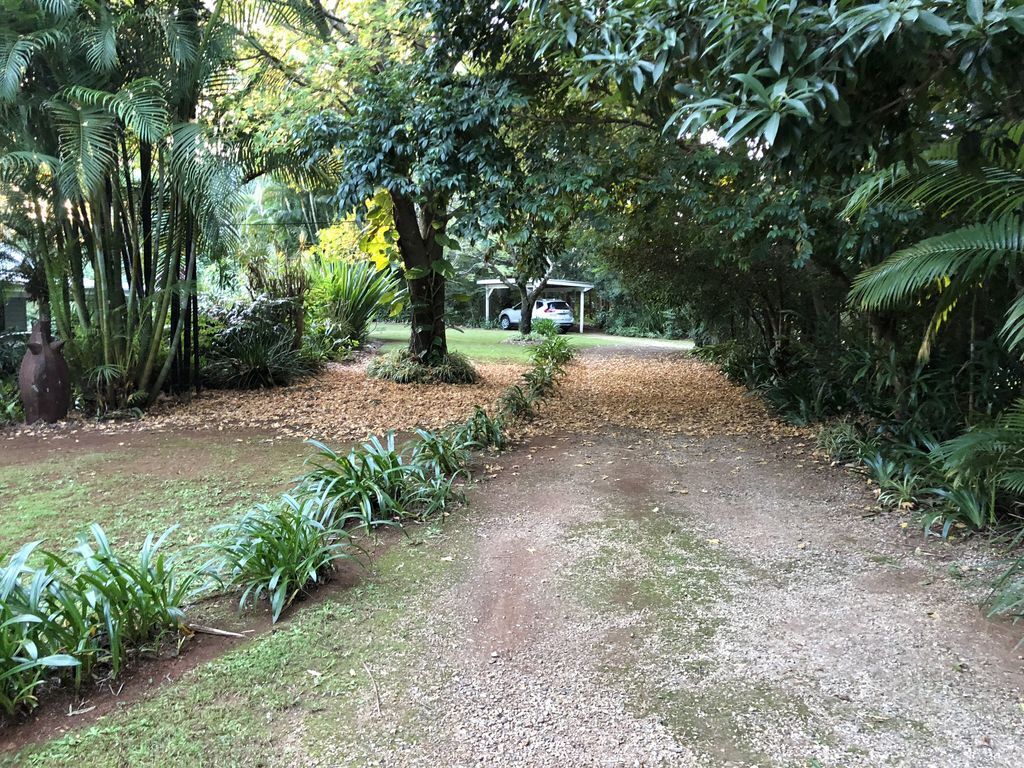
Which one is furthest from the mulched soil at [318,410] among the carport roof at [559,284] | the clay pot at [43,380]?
the carport roof at [559,284]

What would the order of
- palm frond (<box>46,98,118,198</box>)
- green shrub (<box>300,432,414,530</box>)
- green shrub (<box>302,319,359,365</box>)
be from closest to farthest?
1. green shrub (<box>300,432,414,530</box>)
2. palm frond (<box>46,98,118,198</box>)
3. green shrub (<box>302,319,359,365</box>)

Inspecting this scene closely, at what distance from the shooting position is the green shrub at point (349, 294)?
47.4ft

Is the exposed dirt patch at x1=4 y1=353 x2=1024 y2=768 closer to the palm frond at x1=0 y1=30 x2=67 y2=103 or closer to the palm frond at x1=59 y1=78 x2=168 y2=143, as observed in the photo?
the palm frond at x1=59 y1=78 x2=168 y2=143

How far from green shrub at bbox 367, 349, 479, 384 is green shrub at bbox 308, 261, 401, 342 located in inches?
127

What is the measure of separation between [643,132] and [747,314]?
5.03m

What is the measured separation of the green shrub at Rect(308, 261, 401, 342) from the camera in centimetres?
1445

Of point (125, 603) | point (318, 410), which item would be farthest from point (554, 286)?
point (125, 603)

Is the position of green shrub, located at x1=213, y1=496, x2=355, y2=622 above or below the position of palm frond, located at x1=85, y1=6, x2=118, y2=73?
below

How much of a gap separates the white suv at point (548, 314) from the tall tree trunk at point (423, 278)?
1563cm

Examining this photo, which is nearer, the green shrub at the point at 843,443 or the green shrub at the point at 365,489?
the green shrub at the point at 365,489

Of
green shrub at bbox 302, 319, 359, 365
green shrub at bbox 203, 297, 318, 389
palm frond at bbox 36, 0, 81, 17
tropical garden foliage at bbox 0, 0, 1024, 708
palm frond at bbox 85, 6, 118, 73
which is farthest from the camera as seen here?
green shrub at bbox 302, 319, 359, 365

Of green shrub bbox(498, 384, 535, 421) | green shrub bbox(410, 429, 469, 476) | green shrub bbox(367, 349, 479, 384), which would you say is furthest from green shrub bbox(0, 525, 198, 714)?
green shrub bbox(367, 349, 479, 384)

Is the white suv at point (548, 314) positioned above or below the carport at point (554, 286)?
below

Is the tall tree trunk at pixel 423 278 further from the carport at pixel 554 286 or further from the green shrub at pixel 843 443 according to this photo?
the carport at pixel 554 286
